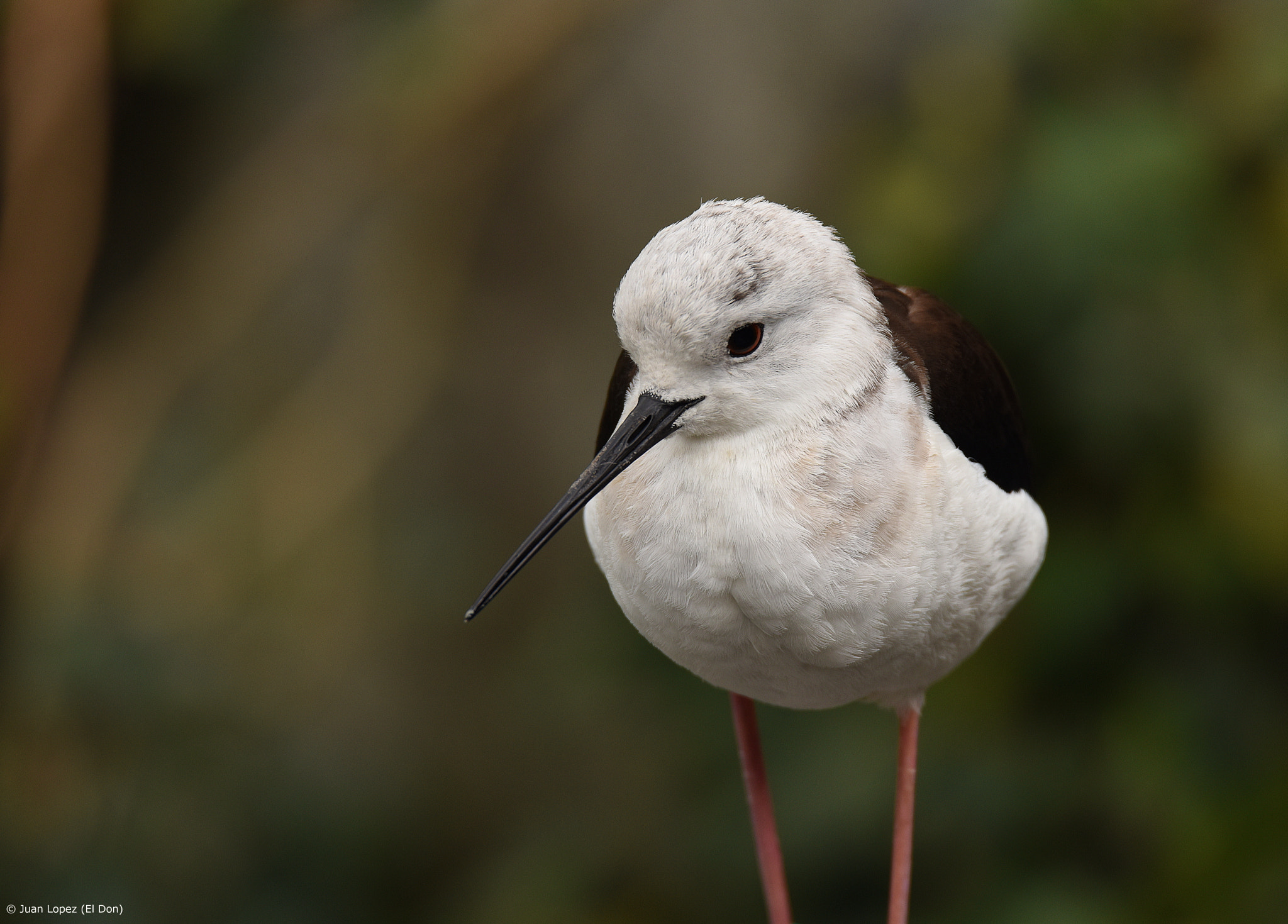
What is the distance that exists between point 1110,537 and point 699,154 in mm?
1754

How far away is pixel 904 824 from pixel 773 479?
0.80 metres

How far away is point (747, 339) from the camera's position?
1.41 meters

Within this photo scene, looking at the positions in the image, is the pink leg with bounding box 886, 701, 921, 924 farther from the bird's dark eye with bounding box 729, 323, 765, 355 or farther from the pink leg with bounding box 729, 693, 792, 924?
the bird's dark eye with bounding box 729, 323, 765, 355

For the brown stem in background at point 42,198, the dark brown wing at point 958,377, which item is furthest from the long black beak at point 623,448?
the brown stem in background at point 42,198

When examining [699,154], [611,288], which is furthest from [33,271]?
[699,154]

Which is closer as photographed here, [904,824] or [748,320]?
[748,320]

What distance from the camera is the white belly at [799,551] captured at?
1391mm

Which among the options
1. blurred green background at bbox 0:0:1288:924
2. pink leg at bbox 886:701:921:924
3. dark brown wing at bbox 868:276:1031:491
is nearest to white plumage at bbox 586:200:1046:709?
dark brown wing at bbox 868:276:1031:491

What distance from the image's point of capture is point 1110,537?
8.43 ft

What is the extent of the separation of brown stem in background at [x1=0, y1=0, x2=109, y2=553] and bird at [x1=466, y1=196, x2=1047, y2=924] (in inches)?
107

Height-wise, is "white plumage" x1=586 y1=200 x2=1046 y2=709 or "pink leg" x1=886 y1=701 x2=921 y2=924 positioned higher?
"white plumage" x1=586 y1=200 x2=1046 y2=709

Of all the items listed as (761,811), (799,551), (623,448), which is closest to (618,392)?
(623,448)

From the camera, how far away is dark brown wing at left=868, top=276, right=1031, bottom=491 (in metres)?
1.63

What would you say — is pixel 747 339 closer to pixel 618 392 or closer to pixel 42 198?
pixel 618 392
